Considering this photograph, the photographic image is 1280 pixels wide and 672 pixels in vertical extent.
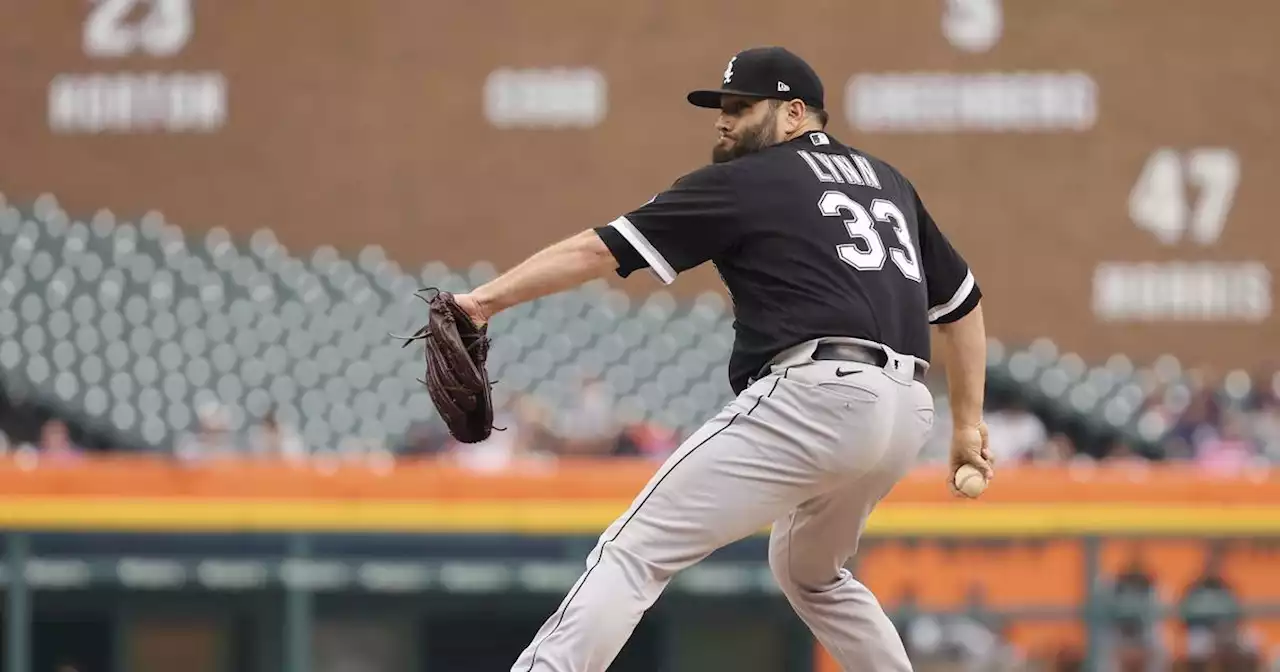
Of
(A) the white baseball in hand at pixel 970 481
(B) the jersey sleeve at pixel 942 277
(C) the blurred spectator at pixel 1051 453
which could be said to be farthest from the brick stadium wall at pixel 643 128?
(A) the white baseball in hand at pixel 970 481

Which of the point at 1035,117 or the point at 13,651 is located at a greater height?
the point at 1035,117

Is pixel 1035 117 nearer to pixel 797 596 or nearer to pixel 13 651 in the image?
pixel 13 651

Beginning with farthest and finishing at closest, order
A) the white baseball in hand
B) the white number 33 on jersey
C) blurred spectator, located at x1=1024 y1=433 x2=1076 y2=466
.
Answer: blurred spectator, located at x1=1024 y1=433 x2=1076 y2=466 < the white baseball in hand < the white number 33 on jersey

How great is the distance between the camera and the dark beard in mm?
3703

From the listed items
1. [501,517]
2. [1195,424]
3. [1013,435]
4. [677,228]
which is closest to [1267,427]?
[1195,424]

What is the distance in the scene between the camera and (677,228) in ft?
11.4

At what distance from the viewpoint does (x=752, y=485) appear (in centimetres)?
353

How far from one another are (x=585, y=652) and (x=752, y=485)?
43 cm

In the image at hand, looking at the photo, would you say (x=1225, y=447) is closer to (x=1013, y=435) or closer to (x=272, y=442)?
(x=1013, y=435)

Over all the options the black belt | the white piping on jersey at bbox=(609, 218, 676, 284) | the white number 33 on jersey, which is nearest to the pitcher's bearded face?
the white number 33 on jersey

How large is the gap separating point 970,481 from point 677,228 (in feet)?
2.76

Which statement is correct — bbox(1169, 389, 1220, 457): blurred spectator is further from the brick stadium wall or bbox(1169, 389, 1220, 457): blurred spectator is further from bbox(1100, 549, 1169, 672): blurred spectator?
bbox(1100, 549, 1169, 672): blurred spectator

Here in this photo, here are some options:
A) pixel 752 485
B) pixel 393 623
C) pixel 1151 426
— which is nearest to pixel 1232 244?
pixel 1151 426

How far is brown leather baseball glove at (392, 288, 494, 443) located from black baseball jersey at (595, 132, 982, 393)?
0.31 meters
